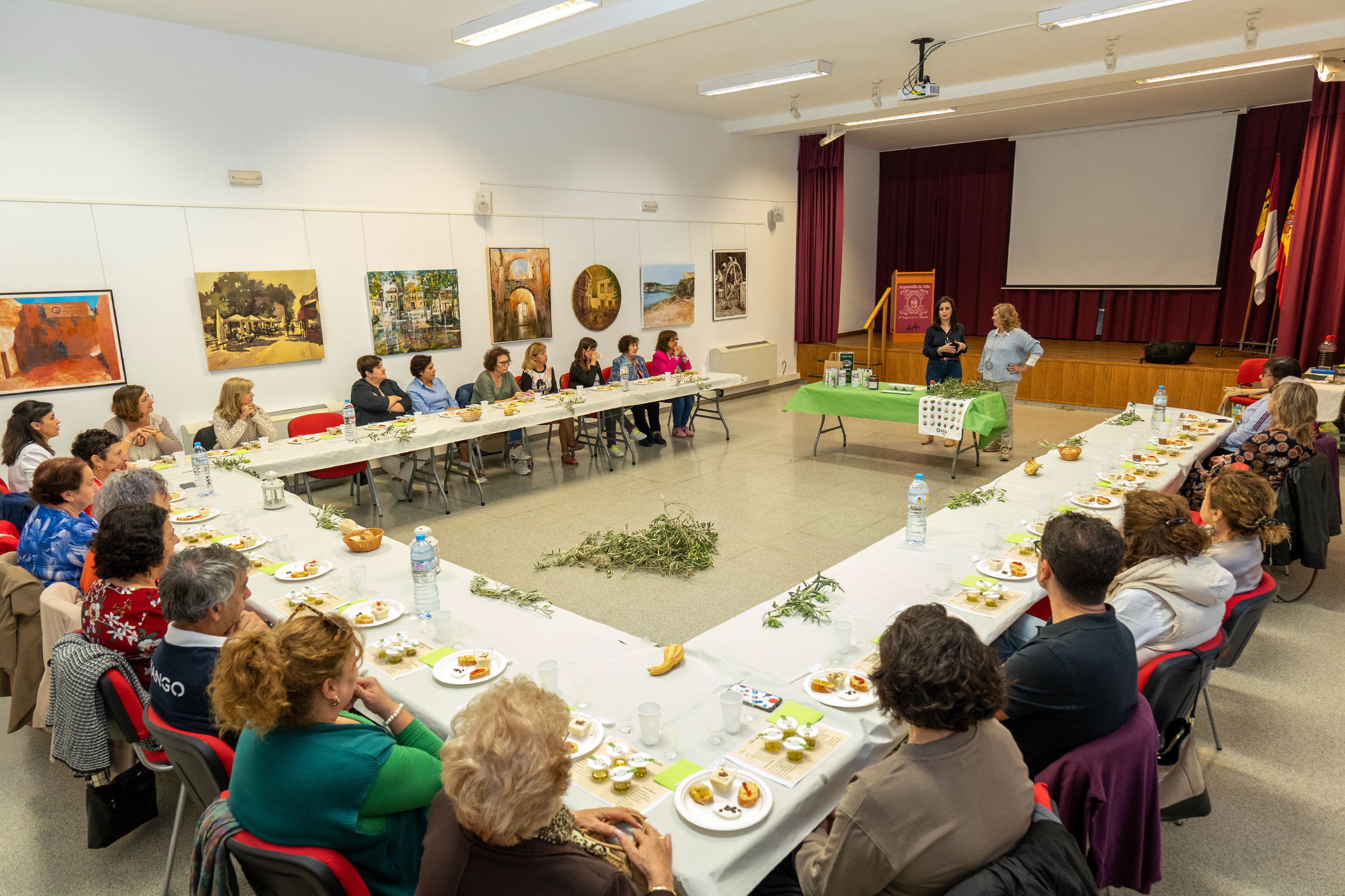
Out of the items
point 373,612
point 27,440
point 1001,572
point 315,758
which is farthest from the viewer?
point 27,440

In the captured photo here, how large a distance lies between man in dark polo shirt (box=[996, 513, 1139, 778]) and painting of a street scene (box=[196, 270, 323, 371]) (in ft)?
20.7

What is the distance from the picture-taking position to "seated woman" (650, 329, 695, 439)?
28.1ft

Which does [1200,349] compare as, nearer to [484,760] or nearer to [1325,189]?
[1325,189]

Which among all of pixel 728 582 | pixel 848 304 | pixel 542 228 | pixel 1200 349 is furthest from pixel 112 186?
pixel 1200 349

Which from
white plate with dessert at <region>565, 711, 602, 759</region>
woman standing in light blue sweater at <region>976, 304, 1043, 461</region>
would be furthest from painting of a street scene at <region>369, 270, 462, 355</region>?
white plate with dessert at <region>565, 711, 602, 759</region>

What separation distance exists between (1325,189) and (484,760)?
10.1 m

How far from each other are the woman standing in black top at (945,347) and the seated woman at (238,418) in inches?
237

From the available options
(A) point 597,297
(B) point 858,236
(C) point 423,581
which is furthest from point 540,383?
(B) point 858,236

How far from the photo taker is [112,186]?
564cm

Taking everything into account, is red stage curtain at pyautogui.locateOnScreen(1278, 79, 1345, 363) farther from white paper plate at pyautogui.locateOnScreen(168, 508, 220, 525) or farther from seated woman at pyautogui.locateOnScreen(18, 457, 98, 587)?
seated woman at pyautogui.locateOnScreen(18, 457, 98, 587)

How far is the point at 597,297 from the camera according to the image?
9148mm

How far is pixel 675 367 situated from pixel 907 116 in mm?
4077

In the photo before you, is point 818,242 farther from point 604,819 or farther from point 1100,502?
point 604,819

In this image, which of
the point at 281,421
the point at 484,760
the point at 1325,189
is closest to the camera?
the point at 484,760
